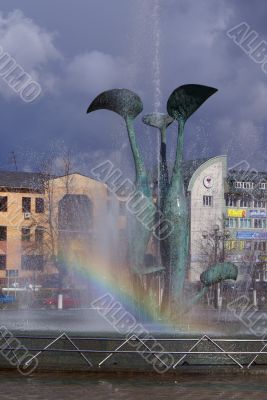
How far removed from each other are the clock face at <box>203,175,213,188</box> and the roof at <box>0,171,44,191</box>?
20.7 meters

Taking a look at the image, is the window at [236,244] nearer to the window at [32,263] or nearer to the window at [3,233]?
the window at [32,263]

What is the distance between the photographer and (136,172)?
68.3ft

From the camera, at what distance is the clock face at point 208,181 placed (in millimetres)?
83375

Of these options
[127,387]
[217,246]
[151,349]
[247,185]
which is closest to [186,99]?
[151,349]

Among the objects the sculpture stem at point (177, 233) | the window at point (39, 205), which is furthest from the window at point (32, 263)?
the sculpture stem at point (177, 233)

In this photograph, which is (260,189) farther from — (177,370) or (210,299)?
(177,370)

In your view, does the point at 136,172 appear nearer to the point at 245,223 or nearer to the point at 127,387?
the point at 127,387

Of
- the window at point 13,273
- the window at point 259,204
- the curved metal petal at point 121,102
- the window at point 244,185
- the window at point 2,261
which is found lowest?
the window at point 13,273

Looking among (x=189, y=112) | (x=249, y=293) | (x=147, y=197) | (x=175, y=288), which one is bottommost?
(x=249, y=293)

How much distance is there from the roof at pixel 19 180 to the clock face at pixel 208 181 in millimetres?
20740

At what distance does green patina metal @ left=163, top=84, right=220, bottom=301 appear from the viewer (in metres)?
20.2

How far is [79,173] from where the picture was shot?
71.8 m

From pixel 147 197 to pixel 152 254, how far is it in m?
2.02

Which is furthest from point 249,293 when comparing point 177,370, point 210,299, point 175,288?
point 177,370
